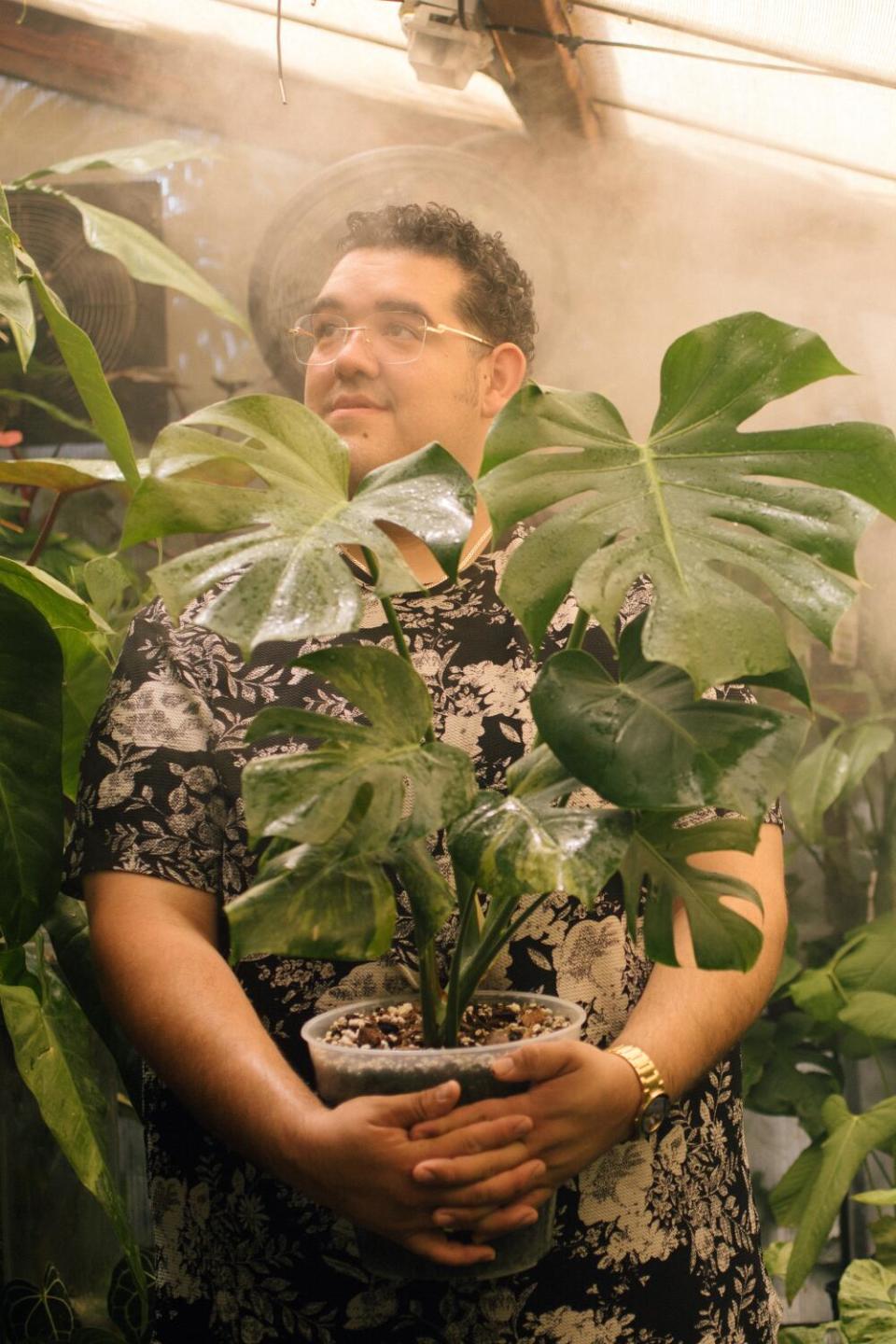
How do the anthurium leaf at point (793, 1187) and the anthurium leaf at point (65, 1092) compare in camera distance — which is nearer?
the anthurium leaf at point (65, 1092)

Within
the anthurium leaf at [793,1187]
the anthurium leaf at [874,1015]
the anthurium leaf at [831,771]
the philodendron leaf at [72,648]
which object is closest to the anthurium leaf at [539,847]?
the philodendron leaf at [72,648]

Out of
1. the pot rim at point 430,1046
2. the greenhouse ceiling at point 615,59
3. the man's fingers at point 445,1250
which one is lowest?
the man's fingers at point 445,1250

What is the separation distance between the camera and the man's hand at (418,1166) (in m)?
0.93

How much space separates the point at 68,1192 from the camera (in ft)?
7.65

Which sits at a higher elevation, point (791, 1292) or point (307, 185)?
point (307, 185)

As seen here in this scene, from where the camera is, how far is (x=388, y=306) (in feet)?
5.16

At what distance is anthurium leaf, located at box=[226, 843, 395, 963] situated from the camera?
32.2 inches

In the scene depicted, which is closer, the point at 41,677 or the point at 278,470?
the point at 278,470

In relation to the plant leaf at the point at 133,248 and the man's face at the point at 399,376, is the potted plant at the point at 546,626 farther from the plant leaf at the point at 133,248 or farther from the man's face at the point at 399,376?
the plant leaf at the point at 133,248

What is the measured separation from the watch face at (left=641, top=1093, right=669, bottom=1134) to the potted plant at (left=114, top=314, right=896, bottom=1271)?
0.72 ft

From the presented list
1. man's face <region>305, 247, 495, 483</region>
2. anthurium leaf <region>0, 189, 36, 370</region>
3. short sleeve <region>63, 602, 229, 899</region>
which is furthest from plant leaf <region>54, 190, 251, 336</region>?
short sleeve <region>63, 602, 229, 899</region>

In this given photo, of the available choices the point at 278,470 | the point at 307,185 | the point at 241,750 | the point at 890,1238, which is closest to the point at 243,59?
the point at 307,185

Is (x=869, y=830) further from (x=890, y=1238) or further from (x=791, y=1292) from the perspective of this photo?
(x=791, y=1292)

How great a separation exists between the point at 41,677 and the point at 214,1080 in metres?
0.38
